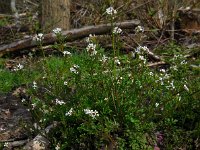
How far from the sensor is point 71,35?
8875 mm

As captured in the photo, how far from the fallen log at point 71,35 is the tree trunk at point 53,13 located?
3.47ft

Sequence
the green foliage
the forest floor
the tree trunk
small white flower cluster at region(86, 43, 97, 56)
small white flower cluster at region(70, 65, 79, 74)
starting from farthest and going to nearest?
the tree trunk < the forest floor < small white flower cluster at region(70, 65, 79, 74) < the green foliage < small white flower cluster at region(86, 43, 97, 56)

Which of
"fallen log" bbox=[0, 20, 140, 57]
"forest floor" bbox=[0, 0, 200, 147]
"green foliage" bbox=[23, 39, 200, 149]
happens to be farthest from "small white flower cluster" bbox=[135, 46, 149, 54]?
"fallen log" bbox=[0, 20, 140, 57]

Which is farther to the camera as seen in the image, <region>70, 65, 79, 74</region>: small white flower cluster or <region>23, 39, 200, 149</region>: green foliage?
<region>70, 65, 79, 74</region>: small white flower cluster

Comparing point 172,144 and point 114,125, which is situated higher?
point 114,125

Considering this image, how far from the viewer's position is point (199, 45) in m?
8.76

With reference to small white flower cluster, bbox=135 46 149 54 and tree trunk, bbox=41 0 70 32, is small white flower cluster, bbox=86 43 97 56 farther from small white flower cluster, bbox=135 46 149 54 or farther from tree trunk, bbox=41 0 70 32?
tree trunk, bbox=41 0 70 32

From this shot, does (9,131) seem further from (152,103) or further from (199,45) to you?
(199,45)

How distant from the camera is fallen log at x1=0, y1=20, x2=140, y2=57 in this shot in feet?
28.7

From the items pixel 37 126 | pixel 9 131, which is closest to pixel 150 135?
pixel 37 126

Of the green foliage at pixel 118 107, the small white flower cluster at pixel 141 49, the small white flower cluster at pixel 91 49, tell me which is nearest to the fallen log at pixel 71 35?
the green foliage at pixel 118 107

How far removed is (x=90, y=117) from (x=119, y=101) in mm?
363

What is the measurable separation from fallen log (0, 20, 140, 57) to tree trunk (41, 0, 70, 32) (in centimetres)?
106

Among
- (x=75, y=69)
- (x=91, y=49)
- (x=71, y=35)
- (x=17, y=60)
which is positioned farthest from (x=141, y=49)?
(x=17, y=60)
